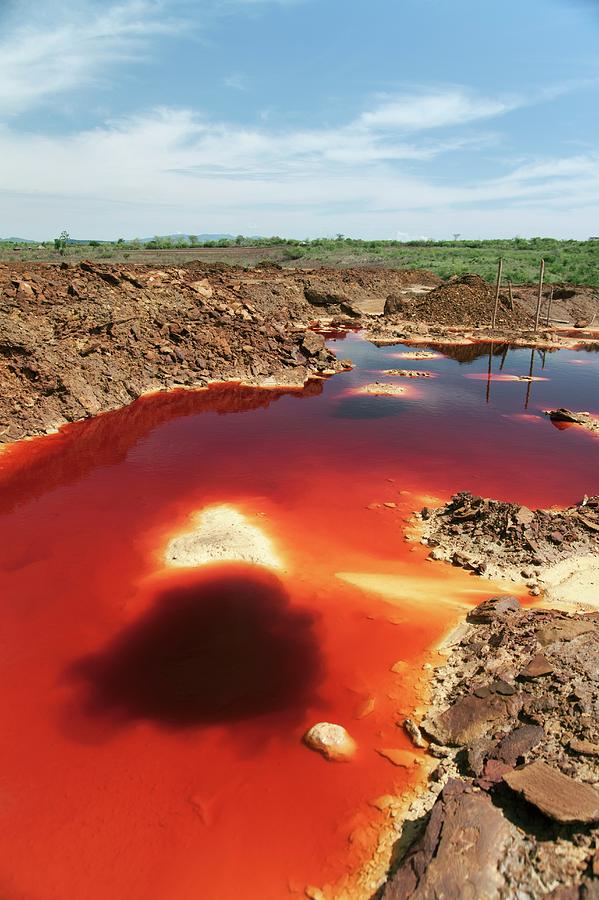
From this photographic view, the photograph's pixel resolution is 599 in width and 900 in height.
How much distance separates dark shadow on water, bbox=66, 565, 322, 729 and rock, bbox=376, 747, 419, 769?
52.4 inches

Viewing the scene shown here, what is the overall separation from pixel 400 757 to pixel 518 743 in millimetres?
1531

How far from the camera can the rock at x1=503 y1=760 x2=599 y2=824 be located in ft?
17.3

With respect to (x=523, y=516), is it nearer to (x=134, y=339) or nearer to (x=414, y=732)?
(x=414, y=732)

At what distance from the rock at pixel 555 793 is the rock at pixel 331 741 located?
2.11 metres

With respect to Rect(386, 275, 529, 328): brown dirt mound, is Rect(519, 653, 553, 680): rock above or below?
below

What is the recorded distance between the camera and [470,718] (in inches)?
293

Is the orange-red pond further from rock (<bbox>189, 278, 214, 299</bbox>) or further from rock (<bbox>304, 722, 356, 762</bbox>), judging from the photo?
rock (<bbox>189, 278, 214, 299</bbox>)

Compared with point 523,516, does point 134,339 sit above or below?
above

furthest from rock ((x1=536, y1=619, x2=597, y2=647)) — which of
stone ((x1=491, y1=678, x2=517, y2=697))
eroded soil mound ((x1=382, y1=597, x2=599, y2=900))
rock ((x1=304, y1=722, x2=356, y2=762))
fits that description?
rock ((x1=304, y1=722, x2=356, y2=762))

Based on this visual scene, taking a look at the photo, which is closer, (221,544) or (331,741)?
(331,741)

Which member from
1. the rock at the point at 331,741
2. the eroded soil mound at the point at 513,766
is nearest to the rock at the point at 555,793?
the eroded soil mound at the point at 513,766

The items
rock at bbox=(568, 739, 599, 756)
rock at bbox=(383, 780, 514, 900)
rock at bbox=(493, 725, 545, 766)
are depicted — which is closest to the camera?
rock at bbox=(383, 780, 514, 900)

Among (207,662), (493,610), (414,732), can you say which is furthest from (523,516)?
(207,662)

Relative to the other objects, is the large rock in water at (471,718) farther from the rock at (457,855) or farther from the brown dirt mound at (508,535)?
the brown dirt mound at (508,535)
